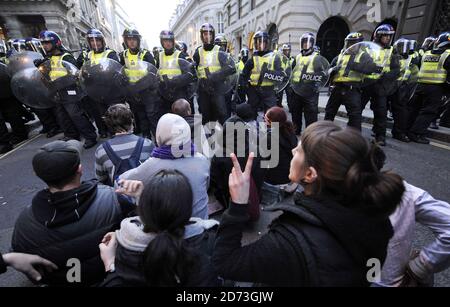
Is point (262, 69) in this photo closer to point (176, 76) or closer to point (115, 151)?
point (176, 76)

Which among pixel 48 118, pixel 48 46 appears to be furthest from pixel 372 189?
pixel 48 118

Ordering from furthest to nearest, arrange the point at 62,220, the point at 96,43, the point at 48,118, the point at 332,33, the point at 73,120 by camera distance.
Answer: the point at 332,33
the point at 48,118
the point at 73,120
the point at 96,43
the point at 62,220

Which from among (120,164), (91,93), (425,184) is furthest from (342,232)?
(91,93)

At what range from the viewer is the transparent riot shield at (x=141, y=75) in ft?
15.2

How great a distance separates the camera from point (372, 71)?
4277 millimetres

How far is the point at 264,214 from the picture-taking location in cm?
275

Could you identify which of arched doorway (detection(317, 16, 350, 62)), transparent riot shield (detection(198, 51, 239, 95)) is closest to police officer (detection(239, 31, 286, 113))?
transparent riot shield (detection(198, 51, 239, 95))

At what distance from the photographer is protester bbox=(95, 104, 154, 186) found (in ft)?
7.01

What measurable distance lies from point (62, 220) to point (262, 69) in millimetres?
4876

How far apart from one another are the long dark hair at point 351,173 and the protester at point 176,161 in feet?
3.60

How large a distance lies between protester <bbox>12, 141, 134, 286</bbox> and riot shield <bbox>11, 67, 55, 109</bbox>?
4495 millimetres

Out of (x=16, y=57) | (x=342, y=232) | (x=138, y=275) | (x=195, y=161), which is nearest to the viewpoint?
(x=342, y=232)

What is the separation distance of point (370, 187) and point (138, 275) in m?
0.94

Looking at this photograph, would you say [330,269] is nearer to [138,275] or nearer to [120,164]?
[138,275]
